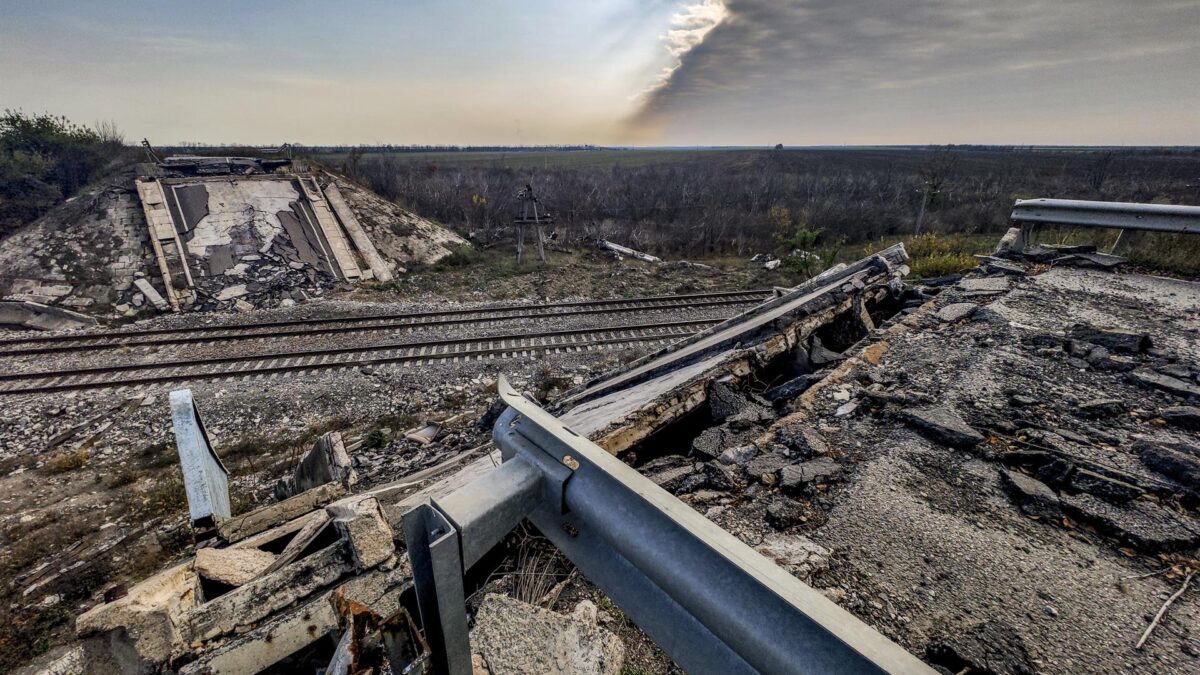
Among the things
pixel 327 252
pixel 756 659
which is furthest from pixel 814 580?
pixel 327 252

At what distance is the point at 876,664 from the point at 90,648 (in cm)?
266

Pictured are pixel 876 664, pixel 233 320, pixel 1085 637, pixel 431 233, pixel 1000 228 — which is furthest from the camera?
pixel 1000 228

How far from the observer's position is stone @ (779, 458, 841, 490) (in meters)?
2.27

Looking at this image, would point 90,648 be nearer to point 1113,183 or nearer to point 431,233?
point 431,233

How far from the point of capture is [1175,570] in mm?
1794

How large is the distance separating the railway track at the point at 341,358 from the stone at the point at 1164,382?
699 centimetres

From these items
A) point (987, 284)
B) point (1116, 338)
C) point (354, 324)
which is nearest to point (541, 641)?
point (1116, 338)

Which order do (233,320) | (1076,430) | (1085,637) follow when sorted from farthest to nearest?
(233,320) → (1076,430) → (1085,637)

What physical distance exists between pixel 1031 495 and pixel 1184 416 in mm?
1359

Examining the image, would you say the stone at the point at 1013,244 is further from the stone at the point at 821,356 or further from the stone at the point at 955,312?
the stone at the point at 821,356

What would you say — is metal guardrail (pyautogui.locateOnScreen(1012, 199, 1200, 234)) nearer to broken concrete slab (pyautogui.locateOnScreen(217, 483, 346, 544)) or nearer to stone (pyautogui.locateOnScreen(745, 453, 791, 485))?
stone (pyautogui.locateOnScreen(745, 453, 791, 485))

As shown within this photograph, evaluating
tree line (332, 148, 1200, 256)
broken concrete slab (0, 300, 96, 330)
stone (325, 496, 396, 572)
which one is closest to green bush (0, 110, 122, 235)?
broken concrete slab (0, 300, 96, 330)

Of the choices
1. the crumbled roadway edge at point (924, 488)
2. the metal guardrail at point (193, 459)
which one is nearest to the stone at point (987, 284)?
the crumbled roadway edge at point (924, 488)

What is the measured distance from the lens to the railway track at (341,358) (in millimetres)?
7988
